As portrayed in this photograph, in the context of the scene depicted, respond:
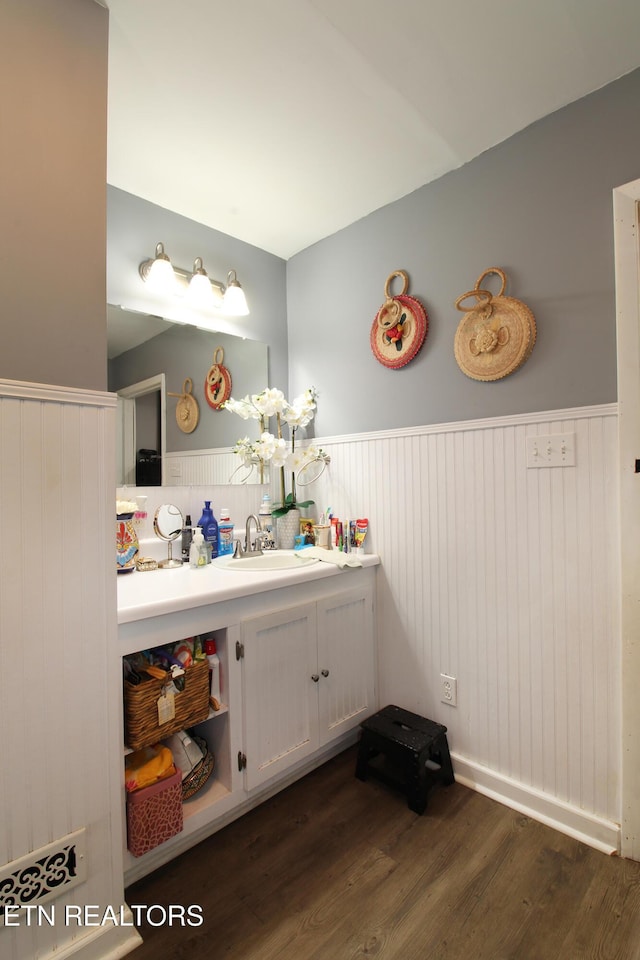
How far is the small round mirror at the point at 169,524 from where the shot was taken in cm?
188

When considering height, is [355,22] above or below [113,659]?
above

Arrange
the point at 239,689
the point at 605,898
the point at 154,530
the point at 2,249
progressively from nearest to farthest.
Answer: the point at 2,249
the point at 605,898
the point at 239,689
the point at 154,530

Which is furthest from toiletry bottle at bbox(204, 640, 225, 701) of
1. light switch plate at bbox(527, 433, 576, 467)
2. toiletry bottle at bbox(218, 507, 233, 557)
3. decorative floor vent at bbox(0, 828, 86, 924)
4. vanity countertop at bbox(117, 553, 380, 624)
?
light switch plate at bbox(527, 433, 576, 467)

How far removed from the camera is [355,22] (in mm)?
1229

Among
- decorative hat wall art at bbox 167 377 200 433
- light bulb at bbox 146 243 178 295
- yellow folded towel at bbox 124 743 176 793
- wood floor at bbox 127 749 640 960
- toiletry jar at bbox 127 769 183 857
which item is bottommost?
wood floor at bbox 127 749 640 960

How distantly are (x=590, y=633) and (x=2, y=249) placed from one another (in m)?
1.96

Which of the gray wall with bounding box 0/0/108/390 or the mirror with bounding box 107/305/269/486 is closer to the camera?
the gray wall with bounding box 0/0/108/390

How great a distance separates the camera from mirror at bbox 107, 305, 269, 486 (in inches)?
72.4

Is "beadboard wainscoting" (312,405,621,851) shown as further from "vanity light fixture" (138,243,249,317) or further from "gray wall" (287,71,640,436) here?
"vanity light fixture" (138,243,249,317)

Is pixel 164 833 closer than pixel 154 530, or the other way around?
pixel 164 833

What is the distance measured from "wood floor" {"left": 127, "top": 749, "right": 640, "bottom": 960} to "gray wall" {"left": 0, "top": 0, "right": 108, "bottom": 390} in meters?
1.48

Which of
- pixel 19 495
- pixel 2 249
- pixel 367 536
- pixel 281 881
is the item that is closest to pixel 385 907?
pixel 281 881

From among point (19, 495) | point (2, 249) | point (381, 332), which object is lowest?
point (19, 495)

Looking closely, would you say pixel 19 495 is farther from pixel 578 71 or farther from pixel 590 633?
pixel 578 71
